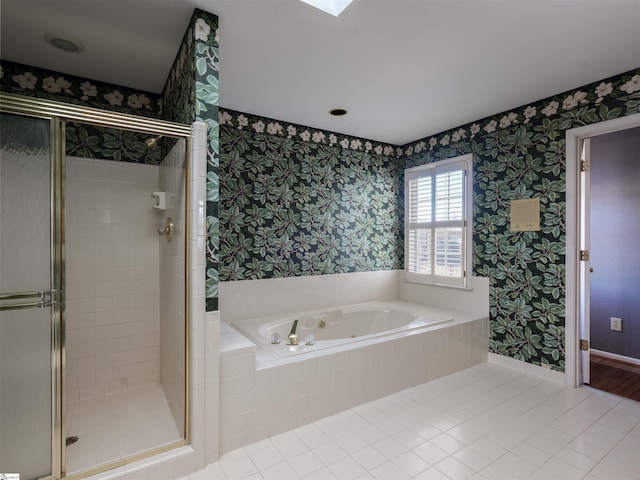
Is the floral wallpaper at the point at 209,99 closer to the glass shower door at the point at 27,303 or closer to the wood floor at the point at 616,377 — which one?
the glass shower door at the point at 27,303

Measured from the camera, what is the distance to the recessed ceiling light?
1.95 metres

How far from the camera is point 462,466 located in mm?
1734

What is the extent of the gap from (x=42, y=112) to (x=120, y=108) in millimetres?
1262

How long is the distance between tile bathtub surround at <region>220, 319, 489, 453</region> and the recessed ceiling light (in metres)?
1.99

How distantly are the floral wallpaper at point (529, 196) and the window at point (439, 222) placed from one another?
4.4 inches

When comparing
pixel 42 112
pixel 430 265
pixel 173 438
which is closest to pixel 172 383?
pixel 173 438

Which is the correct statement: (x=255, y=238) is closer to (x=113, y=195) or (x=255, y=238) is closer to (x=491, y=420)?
(x=113, y=195)

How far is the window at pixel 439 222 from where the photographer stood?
133 inches

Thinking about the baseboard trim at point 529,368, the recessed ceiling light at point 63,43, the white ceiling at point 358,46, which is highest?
the recessed ceiling light at point 63,43

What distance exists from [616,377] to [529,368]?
0.75 m

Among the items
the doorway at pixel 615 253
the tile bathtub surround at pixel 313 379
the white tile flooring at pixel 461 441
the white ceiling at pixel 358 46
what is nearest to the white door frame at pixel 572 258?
the white tile flooring at pixel 461 441

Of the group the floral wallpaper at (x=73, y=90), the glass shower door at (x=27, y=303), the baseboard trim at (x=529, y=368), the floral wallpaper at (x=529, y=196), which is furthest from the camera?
the baseboard trim at (x=529, y=368)

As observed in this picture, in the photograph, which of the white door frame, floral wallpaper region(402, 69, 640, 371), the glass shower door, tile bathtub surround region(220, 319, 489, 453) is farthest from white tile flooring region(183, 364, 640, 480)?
the glass shower door

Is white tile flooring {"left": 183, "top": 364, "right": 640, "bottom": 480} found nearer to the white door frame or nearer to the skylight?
the white door frame
